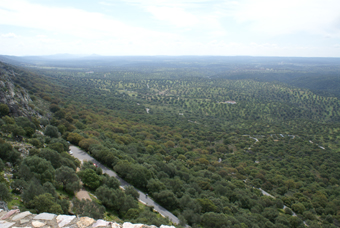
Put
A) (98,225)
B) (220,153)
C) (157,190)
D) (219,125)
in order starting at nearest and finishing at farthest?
1. (98,225)
2. (157,190)
3. (220,153)
4. (219,125)

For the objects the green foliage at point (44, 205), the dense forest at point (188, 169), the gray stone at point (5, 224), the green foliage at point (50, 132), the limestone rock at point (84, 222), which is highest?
the gray stone at point (5, 224)

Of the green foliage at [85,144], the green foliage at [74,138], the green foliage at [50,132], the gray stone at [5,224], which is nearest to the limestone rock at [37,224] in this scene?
the gray stone at [5,224]

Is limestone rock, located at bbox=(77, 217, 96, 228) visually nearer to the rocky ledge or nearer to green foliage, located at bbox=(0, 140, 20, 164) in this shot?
the rocky ledge

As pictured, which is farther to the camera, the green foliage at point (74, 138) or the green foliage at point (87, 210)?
the green foliage at point (74, 138)

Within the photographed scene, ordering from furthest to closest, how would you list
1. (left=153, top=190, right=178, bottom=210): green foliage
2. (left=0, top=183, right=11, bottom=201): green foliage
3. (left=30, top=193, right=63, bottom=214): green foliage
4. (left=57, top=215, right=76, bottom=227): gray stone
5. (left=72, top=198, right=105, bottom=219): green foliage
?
(left=153, top=190, right=178, bottom=210): green foliage, (left=72, top=198, right=105, bottom=219): green foliage, (left=30, top=193, right=63, bottom=214): green foliage, (left=0, top=183, right=11, bottom=201): green foliage, (left=57, top=215, right=76, bottom=227): gray stone

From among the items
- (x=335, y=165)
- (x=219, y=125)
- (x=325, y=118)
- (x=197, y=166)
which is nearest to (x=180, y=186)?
(x=197, y=166)

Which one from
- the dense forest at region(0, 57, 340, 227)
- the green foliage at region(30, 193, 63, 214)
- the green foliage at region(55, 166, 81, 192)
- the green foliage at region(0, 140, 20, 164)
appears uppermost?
the green foliage at region(0, 140, 20, 164)

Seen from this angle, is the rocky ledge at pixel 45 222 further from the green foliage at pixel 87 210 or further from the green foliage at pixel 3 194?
the green foliage at pixel 87 210

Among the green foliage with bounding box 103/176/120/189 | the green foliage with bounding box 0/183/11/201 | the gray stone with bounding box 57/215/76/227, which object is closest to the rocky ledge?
the gray stone with bounding box 57/215/76/227

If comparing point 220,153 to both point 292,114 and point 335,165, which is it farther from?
point 292,114

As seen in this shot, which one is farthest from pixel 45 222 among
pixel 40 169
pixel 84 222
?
pixel 40 169

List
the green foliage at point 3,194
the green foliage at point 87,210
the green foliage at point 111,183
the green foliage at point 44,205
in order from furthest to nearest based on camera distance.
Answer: the green foliage at point 111,183, the green foliage at point 87,210, the green foliage at point 44,205, the green foliage at point 3,194
